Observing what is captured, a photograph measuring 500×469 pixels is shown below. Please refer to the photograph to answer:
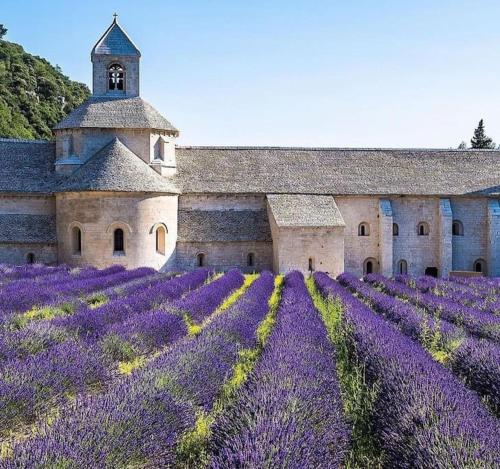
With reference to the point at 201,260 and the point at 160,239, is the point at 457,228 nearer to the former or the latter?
the point at 201,260

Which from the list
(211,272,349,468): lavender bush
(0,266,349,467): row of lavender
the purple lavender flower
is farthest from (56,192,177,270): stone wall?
(211,272,349,468): lavender bush

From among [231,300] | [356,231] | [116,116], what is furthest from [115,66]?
[231,300]

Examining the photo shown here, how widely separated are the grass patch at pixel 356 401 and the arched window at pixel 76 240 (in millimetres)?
17821

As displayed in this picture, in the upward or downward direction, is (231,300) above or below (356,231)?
below

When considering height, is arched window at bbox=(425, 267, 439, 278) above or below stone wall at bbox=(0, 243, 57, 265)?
below

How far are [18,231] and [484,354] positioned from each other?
23194 millimetres

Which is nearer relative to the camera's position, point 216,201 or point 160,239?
point 160,239

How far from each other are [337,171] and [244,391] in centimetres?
2627

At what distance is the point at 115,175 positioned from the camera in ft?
83.1

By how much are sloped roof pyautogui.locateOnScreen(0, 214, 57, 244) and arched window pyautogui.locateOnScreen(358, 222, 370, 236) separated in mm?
15005

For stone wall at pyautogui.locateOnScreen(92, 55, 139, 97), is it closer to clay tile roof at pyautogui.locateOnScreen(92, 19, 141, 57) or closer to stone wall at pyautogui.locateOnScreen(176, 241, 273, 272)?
clay tile roof at pyautogui.locateOnScreen(92, 19, 141, 57)

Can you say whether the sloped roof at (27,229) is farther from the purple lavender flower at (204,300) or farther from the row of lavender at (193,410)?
the row of lavender at (193,410)

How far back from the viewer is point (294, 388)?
5.82m

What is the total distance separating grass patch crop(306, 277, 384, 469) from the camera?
528 cm
